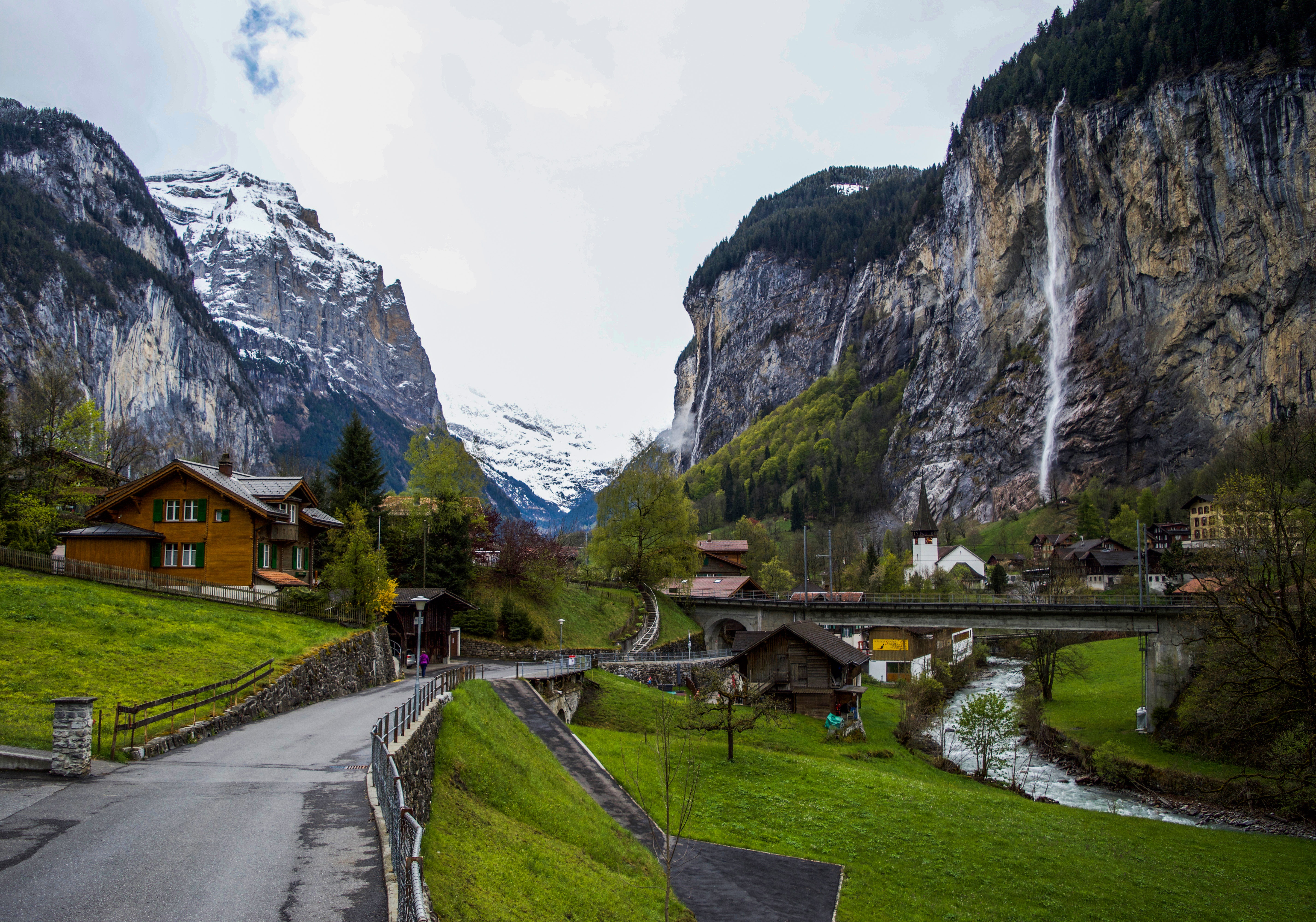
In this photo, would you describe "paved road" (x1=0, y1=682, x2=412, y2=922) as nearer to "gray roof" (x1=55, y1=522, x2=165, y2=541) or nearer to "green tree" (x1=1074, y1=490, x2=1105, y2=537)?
"gray roof" (x1=55, y1=522, x2=165, y2=541)

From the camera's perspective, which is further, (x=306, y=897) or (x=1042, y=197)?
(x=1042, y=197)

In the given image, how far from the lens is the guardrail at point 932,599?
5725 centimetres

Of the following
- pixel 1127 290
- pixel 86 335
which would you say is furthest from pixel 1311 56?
pixel 86 335

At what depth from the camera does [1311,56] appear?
112m

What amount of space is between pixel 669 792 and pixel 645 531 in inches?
2328

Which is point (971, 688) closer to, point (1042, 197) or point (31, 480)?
point (31, 480)

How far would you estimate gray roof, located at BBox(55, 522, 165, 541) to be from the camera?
4097 centimetres

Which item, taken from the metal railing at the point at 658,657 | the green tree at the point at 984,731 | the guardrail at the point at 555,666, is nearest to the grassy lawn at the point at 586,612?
the metal railing at the point at 658,657

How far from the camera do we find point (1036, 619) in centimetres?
5797

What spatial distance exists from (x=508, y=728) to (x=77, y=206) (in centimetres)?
20757

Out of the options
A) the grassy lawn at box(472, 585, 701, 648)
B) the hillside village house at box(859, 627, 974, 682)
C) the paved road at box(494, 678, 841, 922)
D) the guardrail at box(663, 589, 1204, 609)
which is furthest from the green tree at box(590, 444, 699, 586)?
the paved road at box(494, 678, 841, 922)

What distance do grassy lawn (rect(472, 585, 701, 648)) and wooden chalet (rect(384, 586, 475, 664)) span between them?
22.1 ft

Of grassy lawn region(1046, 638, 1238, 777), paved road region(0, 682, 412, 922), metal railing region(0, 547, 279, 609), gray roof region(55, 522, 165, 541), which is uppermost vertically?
gray roof region(55, 522, 165, 541)

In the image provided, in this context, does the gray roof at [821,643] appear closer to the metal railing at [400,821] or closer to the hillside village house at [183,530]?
the hillside village house at [183,530]
